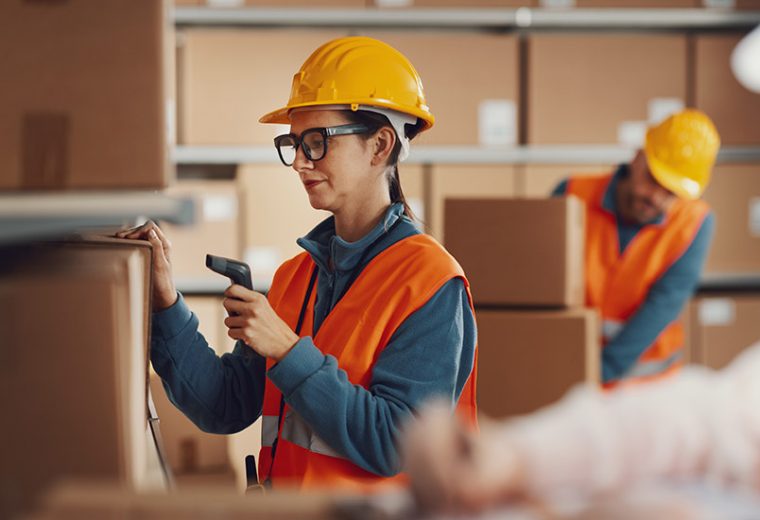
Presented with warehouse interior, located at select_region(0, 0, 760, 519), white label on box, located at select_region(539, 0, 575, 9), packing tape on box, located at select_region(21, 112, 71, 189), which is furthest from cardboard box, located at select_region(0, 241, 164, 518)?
white label on box, located at select_region(539, 0, 575, 9)

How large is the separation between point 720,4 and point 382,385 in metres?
2.95

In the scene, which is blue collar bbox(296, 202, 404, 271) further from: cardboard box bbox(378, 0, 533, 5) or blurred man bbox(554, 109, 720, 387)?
cardboard box bbox(378, 0, 533, 5)

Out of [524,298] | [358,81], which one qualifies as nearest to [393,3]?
[524,298]

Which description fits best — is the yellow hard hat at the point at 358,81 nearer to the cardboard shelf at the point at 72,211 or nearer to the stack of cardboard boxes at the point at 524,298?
the cardboard shelf at the point at 72,211

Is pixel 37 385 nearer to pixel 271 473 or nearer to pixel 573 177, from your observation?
pixel 271 473

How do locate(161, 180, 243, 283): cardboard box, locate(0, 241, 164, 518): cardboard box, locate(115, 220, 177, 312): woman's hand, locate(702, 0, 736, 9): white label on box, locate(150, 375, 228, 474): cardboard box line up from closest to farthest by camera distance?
locate(0, 241, 164, 518): cardboard box < locate(115, 220, 177, 312): woman's hand < locate(150, 375, 228, 474): cardboard box < locate(161, 180, 243, 283): cardboard box < locate(702, 0, 736, 9): white label on box

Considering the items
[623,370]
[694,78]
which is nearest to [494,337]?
[623,370]

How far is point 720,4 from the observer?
3738 mm

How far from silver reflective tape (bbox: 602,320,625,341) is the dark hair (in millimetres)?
1603

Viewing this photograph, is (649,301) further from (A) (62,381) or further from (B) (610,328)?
(A) (62,381)

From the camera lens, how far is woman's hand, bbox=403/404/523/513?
70 cm

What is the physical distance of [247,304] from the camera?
147 centimetres

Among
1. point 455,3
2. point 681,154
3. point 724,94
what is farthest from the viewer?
point 724,94

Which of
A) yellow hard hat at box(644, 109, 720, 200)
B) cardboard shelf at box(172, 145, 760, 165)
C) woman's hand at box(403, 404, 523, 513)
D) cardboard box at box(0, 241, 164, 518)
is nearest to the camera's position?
woman's hand at box(403, 404, 523, 513)
